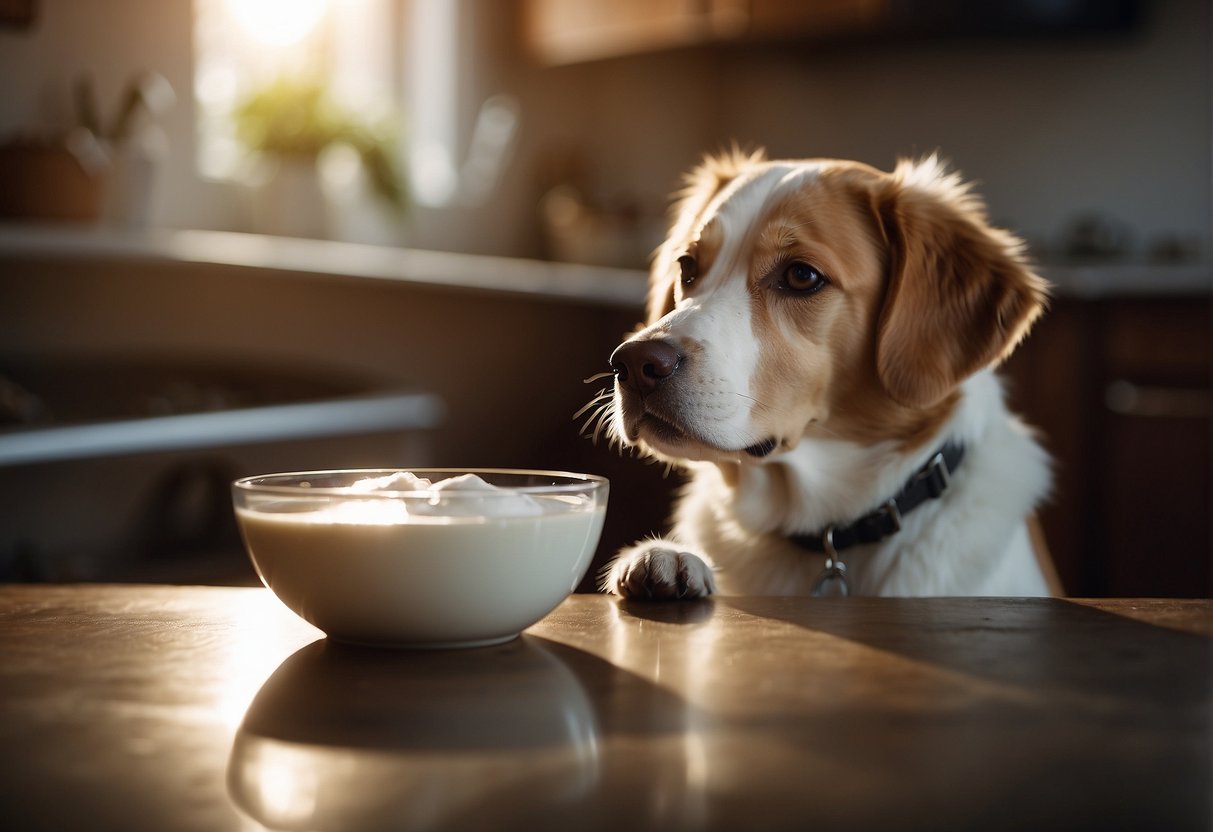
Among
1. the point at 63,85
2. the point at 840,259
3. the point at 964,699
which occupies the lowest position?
the point at 964,699

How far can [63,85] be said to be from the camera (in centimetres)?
288

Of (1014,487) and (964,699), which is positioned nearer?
(964,699)

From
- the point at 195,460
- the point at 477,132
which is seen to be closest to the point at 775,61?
the point at 477,132

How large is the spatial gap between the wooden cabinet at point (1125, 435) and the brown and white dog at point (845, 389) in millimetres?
1775

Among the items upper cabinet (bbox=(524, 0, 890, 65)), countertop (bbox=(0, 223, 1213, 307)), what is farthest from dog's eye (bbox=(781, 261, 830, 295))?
upper cabinet (bbox=(524, 0, 890, 65))

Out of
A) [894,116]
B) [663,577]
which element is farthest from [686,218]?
[894,116]

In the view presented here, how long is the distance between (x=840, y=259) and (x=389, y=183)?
89.2 inches

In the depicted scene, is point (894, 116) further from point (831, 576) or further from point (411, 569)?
point (411, 569)

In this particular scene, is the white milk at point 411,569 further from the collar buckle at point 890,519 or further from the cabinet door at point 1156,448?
the cabinet door at point 1156,448

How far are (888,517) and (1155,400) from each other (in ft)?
7.00

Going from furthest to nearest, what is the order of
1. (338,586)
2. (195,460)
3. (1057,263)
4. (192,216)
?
1. (1057,263)
2. (192,216)
3. (195,460)
4. (338,586)

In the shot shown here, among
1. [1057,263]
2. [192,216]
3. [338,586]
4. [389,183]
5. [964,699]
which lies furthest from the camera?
[1057,263]

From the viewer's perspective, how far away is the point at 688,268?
173 centimetres

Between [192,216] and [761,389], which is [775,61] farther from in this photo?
[761,389]
